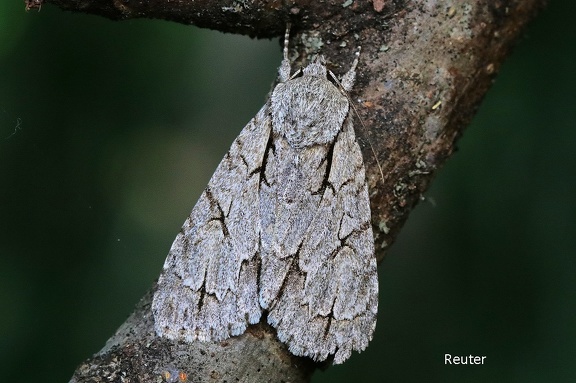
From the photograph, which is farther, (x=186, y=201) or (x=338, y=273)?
(x=186, y=201)

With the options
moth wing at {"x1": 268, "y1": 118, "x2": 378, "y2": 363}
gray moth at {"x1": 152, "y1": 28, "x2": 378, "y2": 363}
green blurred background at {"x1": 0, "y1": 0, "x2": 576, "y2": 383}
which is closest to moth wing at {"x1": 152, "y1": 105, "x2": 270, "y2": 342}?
gray moth at {"x1": 152, "y1": 28, "x2": 378, "y2": 363}

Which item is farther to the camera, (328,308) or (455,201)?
(455,201)

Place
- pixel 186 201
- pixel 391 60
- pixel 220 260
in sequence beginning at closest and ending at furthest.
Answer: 1. pixel 391 60
2. pixel 220 260
3. pixel 186 201

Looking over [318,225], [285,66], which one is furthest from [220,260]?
[285,66]

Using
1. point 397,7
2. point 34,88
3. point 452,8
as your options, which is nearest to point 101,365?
point 34,88

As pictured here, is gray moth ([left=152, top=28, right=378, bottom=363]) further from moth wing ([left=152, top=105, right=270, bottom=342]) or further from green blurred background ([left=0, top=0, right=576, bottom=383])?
green blurred background ([left=0, top=0, right=576, bottom=383])

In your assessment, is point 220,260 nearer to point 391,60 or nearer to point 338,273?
point 338,273

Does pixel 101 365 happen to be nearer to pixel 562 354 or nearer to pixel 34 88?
pixel 34 88
